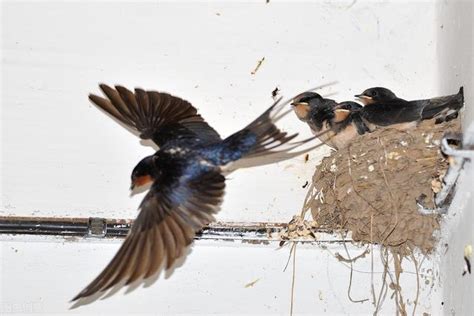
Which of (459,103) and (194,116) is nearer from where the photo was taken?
(459,103)

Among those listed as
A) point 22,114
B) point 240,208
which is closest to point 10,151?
point 22,114

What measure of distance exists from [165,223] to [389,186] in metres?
0.70

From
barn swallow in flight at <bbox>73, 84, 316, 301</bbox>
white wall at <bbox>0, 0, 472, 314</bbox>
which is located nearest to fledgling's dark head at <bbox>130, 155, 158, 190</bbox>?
barn swallow in flight at <bbox>73, 84, 316, 301</bbox>

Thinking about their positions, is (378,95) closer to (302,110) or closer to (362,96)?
(362,96)

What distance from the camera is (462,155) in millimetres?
2621

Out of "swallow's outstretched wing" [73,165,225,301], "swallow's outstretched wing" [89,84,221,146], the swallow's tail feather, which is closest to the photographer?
"swallow's outstretched wing" [73,165,225,301]

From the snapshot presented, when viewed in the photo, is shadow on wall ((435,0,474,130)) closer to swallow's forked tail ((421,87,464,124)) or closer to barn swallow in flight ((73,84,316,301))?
swallow's forked tail ((421,87,464,124))

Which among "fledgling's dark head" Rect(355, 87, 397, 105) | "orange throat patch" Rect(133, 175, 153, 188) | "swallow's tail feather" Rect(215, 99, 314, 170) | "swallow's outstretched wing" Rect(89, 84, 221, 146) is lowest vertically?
"orange throat patch" Rect(133, 175, 153, 188)

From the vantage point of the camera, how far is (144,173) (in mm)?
3111

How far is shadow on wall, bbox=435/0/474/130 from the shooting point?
286 cm

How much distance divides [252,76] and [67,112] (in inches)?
24.1

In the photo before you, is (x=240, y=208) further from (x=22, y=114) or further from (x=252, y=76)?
A: (x=22, y=114)

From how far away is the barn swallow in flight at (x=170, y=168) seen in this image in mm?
2834

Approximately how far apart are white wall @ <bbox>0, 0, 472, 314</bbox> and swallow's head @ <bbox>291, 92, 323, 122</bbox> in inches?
1.4
